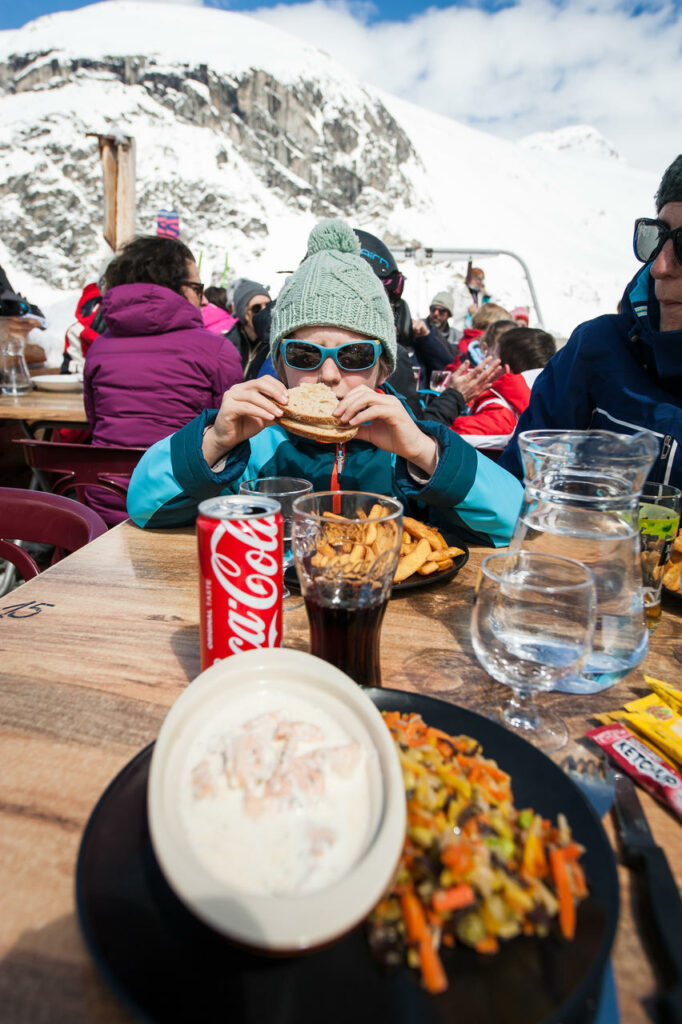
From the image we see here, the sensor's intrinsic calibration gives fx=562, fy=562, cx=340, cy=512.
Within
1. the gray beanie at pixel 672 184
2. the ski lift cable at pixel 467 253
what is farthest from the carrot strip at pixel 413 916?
the ski lift cable at pixel 467 253

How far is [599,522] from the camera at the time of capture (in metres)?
1.09

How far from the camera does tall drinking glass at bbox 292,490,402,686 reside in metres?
0.96

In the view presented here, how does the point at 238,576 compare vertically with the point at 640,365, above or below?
below

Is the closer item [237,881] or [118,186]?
[237,881]

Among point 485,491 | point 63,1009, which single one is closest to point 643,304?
point 485,491

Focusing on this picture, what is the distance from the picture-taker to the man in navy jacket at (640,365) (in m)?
1.78

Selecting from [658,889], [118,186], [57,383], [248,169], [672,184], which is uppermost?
[248,169]

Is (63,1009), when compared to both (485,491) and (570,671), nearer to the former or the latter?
(570,671)

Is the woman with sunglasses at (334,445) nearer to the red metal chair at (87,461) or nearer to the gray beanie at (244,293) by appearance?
the red metal chair at (87,461)

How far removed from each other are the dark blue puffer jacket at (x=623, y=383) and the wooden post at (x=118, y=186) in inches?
231

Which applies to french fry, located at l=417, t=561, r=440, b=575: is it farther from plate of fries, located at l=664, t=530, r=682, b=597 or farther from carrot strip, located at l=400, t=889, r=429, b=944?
carrot strip, located at l=400, t=889, r=429, b=944

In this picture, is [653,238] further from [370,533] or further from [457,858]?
[457,858]

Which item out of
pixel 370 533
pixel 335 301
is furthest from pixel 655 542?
pixel 335 301

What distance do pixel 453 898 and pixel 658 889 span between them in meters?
0.27
